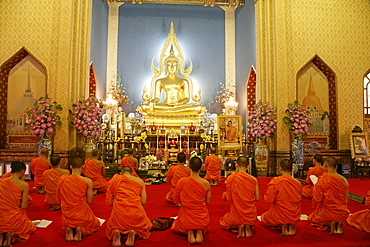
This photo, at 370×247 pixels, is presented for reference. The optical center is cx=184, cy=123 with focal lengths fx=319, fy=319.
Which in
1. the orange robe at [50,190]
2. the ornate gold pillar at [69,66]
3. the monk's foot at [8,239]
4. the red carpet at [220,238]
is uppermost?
the ornate gold pillar at [69,66]

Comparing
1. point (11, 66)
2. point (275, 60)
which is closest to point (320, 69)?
point (275, 60)

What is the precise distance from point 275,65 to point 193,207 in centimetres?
698

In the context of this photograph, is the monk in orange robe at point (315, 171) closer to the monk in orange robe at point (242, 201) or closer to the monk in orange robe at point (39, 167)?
the monk in orange robe at point (242, 201)

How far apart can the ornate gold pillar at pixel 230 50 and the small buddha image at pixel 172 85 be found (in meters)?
2.20

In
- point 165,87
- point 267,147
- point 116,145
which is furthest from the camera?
point 165,87

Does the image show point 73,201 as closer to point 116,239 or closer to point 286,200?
point 116,239

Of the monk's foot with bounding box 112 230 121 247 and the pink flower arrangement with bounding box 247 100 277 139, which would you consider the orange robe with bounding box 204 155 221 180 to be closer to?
the pink flower arrangement with bounding box 247 100 277 139

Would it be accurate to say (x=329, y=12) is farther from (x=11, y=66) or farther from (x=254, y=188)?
(x=11, y=66)

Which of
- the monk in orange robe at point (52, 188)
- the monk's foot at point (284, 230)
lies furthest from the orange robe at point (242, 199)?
the monk in orange robe at point (52, 188)

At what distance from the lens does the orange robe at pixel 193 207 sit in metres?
3.66

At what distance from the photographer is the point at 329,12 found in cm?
1012

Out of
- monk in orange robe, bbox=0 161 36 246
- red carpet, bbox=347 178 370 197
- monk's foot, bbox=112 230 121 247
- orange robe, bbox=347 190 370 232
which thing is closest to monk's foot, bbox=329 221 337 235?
orange robe, bbox=347 190 370 232

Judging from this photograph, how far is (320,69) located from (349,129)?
2.10m

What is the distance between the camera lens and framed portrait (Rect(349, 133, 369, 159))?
9391mm
